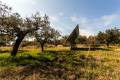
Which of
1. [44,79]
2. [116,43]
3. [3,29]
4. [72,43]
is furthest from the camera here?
[116,43]

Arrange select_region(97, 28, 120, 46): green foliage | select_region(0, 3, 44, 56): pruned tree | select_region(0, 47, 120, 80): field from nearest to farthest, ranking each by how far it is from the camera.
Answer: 1. select_region(0, 47, 120, 80): field
2. select_region(0, 3, 44, 56): pruned tree
3. select_region(97, 28, 120, 46): green foliage

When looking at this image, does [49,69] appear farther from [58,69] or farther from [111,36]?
[111,36]

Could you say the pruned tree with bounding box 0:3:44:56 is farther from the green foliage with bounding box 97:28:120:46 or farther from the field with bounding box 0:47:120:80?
the green foliage with bounding box 97:28:120:46

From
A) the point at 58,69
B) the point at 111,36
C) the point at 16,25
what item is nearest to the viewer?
the point at 58,69

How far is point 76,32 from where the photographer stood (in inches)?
2876

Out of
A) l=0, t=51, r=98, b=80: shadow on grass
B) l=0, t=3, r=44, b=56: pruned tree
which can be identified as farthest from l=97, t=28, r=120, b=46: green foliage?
l=0, t=51, r=98, b=80: shadow on grass

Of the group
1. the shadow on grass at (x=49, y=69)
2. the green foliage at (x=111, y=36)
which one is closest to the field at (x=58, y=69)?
the shadow on grass at (x=49, y=69)

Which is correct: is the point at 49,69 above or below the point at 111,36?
below

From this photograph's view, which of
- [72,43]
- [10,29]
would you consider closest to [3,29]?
[10,29]

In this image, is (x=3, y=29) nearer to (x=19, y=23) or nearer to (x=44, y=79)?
(x=19, y=23)

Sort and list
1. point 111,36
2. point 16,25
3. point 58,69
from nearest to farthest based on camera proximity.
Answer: point 58,69
point 16,25
point 111,36

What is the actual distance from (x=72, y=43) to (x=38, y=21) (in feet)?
114

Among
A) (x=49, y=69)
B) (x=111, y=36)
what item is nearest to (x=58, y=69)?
(x=49, y=69)

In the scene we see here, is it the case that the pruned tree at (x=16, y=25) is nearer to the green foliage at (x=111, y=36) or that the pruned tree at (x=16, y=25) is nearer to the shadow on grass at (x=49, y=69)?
the shadow on grass at (x=49, y=69)
